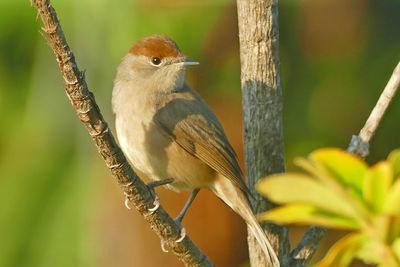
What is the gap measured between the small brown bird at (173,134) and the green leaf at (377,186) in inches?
100

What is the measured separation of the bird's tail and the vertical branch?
36 mm

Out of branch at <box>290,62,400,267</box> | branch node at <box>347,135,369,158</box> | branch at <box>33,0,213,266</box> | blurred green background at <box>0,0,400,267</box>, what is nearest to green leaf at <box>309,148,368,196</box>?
branch at <box>33,0,213,266</box>

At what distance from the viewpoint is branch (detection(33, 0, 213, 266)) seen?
5.77 ft

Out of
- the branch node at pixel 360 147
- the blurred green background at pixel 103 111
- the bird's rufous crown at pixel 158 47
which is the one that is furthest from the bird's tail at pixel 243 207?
the blurred green background at pixel 103 111

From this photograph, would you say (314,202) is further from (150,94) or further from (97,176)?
(97,176)

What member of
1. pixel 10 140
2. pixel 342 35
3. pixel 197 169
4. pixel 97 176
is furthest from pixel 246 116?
pixel 342 35

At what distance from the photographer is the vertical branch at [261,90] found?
2574 mm

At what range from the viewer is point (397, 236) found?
0.68 metres

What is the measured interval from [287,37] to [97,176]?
1.70 metres

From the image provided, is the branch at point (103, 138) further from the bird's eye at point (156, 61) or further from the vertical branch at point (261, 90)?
the bird's eye at point (156, 61)

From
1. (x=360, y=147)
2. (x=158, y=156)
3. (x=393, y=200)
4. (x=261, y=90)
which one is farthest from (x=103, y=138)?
(x=393, y=200)

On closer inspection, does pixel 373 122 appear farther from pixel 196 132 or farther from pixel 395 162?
pixel 395 162

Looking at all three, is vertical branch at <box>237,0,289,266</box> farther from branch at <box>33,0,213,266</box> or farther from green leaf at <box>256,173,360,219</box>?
green leaf at <box>256,173,360,219</box>

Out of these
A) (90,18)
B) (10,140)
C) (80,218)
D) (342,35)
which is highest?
(90,18)
